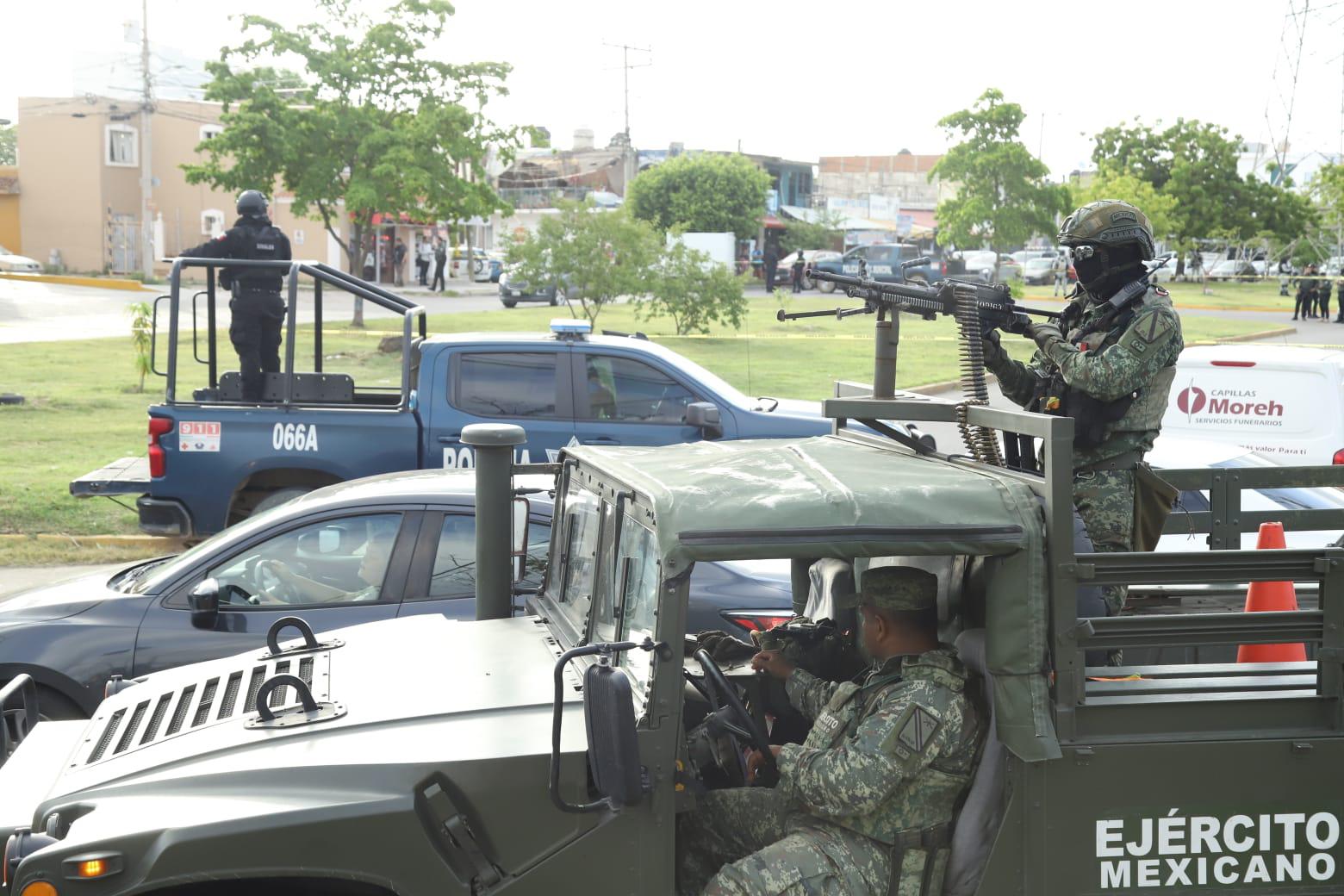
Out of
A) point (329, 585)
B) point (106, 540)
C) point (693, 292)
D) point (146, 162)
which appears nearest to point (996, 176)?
point (693, 292)

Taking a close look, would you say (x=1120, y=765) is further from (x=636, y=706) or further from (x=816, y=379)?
(x=816, y=379)

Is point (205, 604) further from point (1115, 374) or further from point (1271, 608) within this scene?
point (1271, 608)

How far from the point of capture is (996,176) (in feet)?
93.2

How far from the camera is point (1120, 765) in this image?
299 centimetres

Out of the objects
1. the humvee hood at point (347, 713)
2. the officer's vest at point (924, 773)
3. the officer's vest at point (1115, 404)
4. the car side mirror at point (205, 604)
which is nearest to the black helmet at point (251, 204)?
the car side mirror at point (205, 604)

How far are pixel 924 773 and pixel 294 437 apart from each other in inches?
267

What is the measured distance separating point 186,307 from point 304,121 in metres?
9.02

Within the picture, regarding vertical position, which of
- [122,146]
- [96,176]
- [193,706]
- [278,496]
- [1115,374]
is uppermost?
[122,146]

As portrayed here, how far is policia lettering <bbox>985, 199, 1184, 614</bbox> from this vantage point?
404 centimetres

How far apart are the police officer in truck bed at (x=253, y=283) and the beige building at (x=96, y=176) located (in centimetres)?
3945

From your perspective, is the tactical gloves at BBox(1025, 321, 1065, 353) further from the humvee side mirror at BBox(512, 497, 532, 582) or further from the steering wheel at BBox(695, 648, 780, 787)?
the humvee side mirror at BBox(512, 497, 532, 582)

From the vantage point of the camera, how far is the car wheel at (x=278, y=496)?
8.88 meters

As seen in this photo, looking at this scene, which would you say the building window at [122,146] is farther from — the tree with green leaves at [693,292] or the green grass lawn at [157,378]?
the tree with green leaves at [693,292]

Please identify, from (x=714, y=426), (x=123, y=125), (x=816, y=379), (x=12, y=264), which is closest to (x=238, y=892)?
(x=714, y=426)
